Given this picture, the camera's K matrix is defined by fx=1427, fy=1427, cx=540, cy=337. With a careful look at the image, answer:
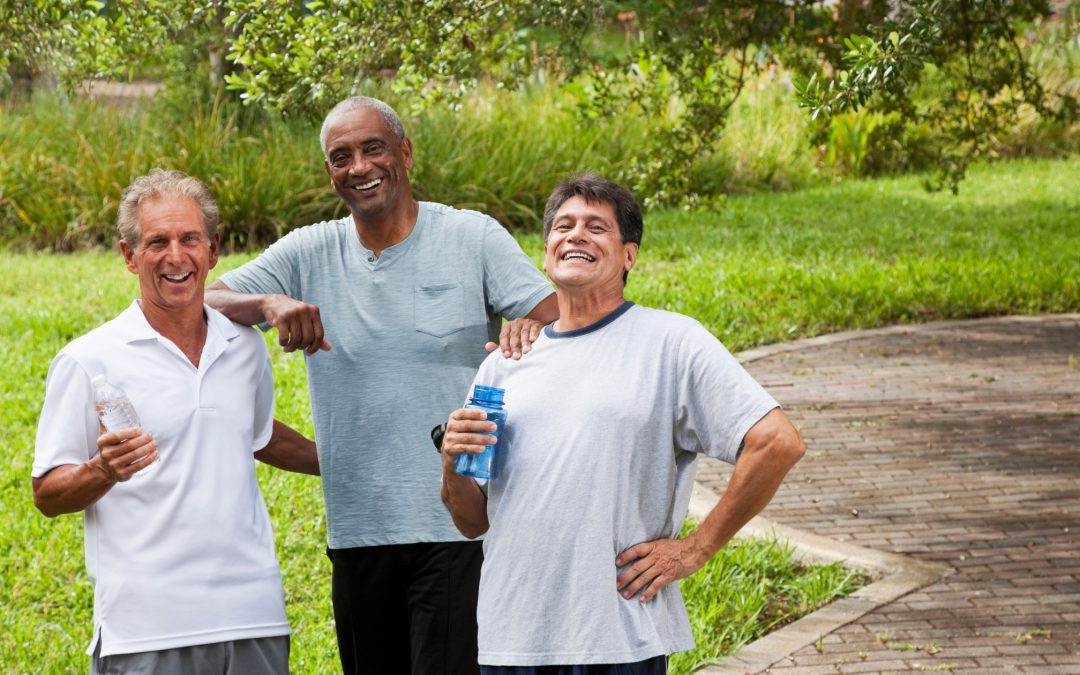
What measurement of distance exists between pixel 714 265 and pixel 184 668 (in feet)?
32.4

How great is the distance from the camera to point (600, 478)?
10.1 ft

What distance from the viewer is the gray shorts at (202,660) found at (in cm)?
319

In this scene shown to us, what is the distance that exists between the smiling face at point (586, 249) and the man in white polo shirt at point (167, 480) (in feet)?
2.72

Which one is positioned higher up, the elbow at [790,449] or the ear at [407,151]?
the ear at [407,151]

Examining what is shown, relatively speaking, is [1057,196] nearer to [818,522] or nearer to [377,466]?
[818,522]

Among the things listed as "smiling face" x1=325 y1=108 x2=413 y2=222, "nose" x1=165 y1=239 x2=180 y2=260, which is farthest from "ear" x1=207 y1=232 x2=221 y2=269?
"smiling face" x1=325 y1=108 x2=413 y2=222

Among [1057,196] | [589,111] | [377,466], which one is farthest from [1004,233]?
[377,466]

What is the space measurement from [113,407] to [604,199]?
119cm

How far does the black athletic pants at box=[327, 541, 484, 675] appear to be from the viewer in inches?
A: 154

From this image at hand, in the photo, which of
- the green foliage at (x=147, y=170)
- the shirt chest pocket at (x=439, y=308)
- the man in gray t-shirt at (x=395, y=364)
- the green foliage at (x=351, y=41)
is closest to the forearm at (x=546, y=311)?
the man in gray t-shirt at (x=395, y=364)

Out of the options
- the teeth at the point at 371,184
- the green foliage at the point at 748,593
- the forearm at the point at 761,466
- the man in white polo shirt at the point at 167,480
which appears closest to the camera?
the forearm at the point at 761,466

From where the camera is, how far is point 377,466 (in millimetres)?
3941

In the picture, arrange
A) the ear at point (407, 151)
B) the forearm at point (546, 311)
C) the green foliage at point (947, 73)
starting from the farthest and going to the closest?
1. the green foliage at point (947, 73)
2. the ear at point (407, 151)
3. the forearm at point (546, 311)

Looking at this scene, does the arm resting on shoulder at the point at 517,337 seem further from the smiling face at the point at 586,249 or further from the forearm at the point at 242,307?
the forearm at the point at 242,307
